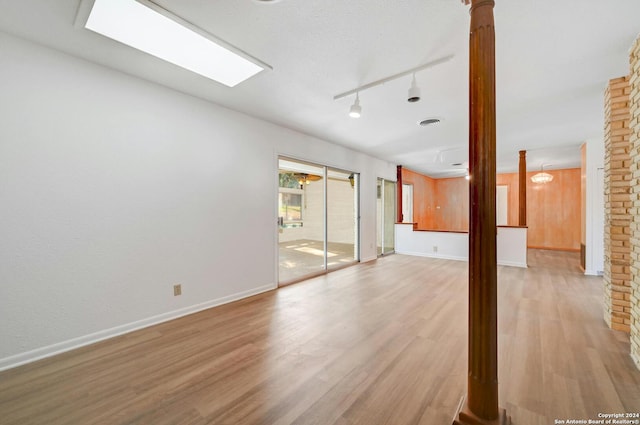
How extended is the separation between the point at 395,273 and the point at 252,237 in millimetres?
2781

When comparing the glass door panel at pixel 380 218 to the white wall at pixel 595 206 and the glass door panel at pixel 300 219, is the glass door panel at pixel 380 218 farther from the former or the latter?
the white wall at pixel 595 206

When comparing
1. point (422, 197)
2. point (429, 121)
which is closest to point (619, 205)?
point (429, 121)

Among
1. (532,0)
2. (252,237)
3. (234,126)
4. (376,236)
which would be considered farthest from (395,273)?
(532,0)

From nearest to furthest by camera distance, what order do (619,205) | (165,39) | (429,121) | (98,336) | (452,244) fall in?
(165,39) < (98,336) < (619,205) < (429,121) < (452,244)

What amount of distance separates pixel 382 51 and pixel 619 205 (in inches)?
108

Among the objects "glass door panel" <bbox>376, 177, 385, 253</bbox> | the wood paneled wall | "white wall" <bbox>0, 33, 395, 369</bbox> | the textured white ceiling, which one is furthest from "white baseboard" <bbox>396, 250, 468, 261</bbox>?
"white wall" <bbox>0, 33, 395, 369</bbox>

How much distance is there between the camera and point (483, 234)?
1.33 m

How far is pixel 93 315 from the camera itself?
2285 mm

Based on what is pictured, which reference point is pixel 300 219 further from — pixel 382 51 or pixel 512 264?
pixel 382 51

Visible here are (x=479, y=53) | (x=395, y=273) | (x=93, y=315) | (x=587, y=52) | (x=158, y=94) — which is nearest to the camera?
(x=479, y=53)

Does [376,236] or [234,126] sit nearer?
[234,126]

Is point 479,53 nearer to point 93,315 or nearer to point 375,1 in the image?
point 375,1

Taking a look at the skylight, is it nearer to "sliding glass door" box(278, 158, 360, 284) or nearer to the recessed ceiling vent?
"sliding glass door" box(278, 158, 360, 284)

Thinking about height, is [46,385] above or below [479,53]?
below
